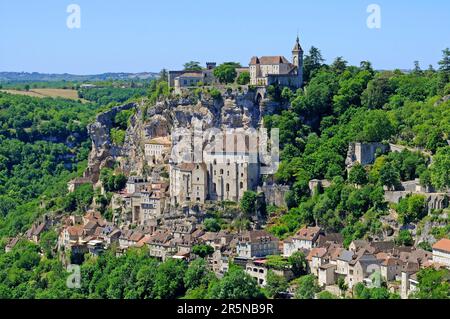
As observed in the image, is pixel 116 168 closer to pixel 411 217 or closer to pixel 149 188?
pixel 149 188

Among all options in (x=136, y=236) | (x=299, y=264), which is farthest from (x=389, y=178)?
(x=136, y=236)

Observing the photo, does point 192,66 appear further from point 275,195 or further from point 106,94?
point 106,94

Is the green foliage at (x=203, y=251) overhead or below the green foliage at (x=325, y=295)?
overhead

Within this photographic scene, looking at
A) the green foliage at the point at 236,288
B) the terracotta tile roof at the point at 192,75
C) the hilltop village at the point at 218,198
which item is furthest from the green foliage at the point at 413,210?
the terracotta tile roof at the point at 192,75

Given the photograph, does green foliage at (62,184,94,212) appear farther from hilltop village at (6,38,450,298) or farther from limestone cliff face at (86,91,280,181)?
limestone cliff face at (86,91,280,181)

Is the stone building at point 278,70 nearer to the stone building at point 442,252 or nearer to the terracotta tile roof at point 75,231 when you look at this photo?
the terracotta tile roof at point 75,231

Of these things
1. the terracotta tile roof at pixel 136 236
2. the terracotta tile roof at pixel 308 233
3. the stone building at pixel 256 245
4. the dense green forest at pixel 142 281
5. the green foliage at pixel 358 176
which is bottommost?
the dense green forest at pixel 142 281
